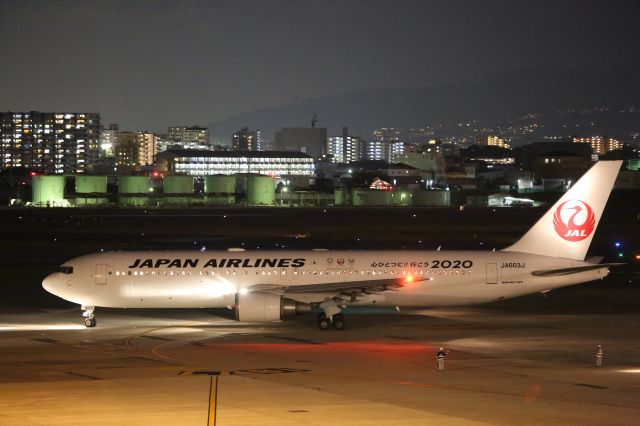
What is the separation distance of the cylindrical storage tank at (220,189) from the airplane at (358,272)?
479 ft

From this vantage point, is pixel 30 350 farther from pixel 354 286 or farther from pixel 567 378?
pixel 567 378

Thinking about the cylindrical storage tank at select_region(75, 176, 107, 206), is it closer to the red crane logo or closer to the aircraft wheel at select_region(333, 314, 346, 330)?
the aircraft wheel at select_region(333, 314, 346, 330)

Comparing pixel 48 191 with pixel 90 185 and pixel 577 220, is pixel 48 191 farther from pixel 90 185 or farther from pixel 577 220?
pixel 577 220

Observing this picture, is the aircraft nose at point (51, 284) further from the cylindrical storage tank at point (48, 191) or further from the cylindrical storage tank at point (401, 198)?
the cylindrical storage tank at point (401, 198)

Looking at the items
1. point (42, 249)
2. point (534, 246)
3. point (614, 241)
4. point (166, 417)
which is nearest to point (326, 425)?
point (166, 417)

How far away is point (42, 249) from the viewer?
74938 millimetres

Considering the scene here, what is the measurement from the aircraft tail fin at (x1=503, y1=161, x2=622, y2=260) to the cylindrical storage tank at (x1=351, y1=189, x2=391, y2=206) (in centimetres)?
14041

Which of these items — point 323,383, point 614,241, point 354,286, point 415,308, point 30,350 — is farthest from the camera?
point 614,241

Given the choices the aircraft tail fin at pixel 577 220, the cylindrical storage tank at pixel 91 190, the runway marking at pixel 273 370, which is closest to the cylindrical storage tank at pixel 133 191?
the cylindrical storage tank at pixel 91 190

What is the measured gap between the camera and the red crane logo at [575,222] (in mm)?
39469

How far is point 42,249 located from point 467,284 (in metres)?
45.4

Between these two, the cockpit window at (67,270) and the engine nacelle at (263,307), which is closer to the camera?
the engine nacelle at (263,307)

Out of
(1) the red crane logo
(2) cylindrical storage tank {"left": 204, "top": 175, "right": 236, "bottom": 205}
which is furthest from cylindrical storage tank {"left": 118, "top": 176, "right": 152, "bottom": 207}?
(1) the red crane logo

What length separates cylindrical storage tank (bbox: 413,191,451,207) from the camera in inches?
7052
